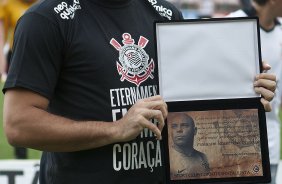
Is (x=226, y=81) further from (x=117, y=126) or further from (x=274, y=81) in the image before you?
(x=117, y=126)

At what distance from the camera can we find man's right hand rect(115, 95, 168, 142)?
278 cm

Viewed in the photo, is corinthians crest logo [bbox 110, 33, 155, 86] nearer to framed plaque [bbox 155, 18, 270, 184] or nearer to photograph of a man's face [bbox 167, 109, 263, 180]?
framed plaque [bbox 155, 18, 270, 184]

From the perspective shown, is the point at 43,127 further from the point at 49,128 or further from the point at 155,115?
the point at 155,115

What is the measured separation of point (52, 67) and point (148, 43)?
433mm

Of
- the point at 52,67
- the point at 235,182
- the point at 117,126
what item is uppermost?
the point at 52,67

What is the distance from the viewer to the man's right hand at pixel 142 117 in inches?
109

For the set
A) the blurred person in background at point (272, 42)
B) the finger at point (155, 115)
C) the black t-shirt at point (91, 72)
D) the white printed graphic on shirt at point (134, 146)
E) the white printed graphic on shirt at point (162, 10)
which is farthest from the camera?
the blurred person in background at point (272, 42)

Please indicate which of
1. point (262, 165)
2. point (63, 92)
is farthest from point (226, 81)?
point (63, 92)

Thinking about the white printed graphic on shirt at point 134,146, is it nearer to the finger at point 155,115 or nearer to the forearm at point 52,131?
the forearm at point 52,131

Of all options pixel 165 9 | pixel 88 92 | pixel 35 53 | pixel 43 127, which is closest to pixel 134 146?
pixel 88 92

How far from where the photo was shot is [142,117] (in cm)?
278

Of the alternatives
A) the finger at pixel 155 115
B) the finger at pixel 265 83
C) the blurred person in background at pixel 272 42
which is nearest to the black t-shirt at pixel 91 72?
the finger at pixel 155 115

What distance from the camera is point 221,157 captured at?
9.75 feet

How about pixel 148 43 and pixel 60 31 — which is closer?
pixel 60 31
